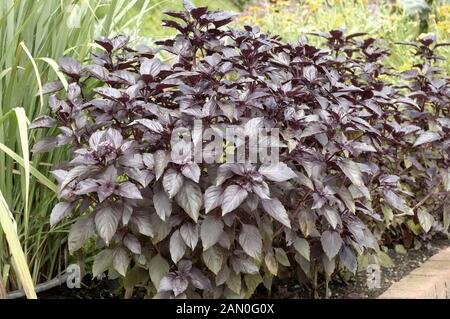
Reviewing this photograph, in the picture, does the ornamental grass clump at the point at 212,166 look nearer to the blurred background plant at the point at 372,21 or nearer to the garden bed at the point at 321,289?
the garden bed at the point at 321,289

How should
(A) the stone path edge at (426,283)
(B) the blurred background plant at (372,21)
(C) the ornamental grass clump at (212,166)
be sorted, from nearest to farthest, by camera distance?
(C) the ornamental grass clump at (212,166) → (A) the stone path edge at (426,283) → (B) the blurred background plant at (372,21)

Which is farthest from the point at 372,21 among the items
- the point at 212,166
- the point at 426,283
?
the point at 212,166

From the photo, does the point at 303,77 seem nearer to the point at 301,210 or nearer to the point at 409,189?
the point at 301,210

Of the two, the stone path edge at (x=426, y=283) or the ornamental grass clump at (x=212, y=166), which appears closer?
the ornamental grass clump at (x=212, y=166)

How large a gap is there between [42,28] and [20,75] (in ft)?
0.64

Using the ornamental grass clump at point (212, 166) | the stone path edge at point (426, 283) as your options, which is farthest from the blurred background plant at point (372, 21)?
the ornamental grass clump at point (212, 166)

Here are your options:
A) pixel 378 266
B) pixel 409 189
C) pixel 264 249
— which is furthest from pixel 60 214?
pixel 409 189

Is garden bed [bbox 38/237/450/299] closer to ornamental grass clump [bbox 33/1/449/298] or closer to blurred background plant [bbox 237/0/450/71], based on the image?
ornamental grass clump [bbox 33/1/449/298]

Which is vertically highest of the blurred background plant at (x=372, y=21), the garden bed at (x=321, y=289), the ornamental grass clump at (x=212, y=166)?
the blurred background plant at (x=372, y=21)

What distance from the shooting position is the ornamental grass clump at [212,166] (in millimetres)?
2127

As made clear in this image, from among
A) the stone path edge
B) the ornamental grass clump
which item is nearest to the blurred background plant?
the stone path edge

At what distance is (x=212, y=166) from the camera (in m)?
2.29

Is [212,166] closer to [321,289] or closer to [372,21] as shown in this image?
[321,289]

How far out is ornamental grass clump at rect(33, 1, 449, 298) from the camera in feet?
6.98
